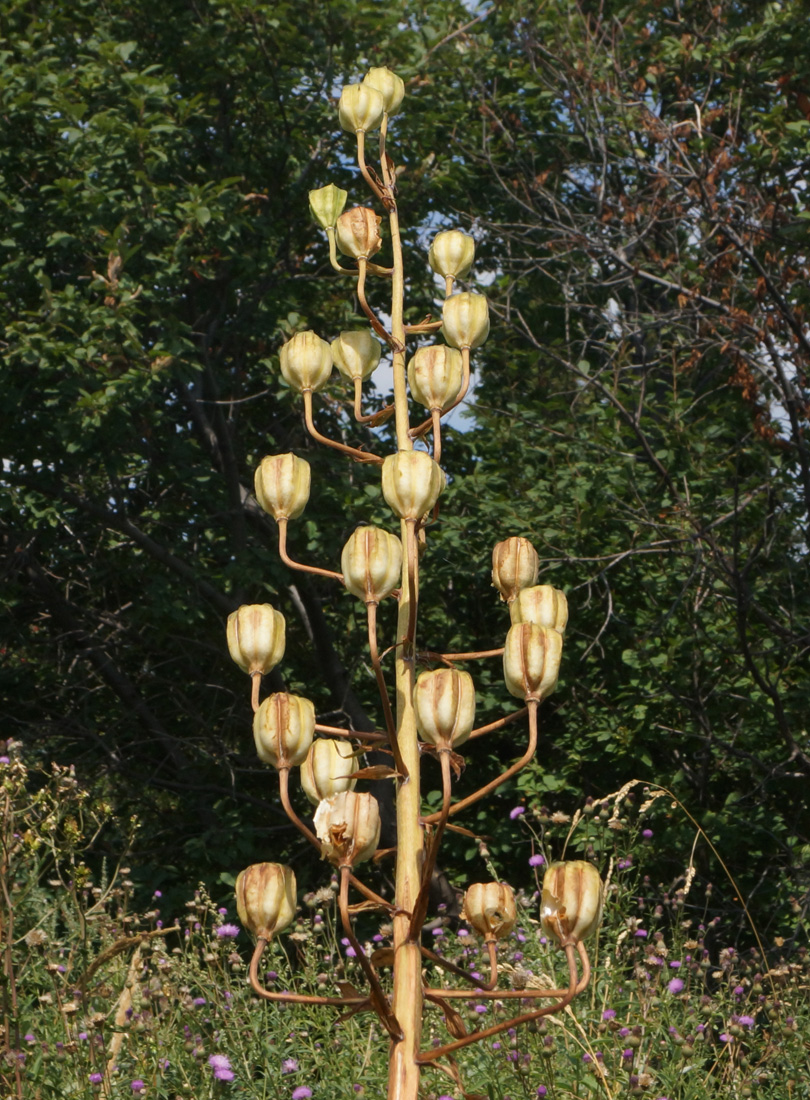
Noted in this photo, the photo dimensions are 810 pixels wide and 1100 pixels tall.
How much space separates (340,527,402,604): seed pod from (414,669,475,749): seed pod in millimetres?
141

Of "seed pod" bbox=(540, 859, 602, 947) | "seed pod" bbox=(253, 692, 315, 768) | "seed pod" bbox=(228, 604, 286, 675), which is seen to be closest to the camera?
"seed pod" bbox=(540, 859, 602, 947)

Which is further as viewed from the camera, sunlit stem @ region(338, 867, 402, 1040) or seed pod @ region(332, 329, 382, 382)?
seed pod @ region(332, 329, 382, 382)

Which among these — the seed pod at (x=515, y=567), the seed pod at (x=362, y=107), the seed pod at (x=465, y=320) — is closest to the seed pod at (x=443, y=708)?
the seed pod at (x=515, y=567)

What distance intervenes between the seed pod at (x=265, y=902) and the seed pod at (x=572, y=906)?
28cm

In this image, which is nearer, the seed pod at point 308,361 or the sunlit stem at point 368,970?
the sunlit stem at point 368,970

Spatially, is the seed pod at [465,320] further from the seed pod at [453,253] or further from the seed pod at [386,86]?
the seed pod at [386,86]

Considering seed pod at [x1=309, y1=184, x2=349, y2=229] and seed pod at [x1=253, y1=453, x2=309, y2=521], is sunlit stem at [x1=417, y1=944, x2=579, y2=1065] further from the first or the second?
seed pod at [x1=309, y1=184, x2=349, y2=229]

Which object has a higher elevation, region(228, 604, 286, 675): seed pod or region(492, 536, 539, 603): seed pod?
region(492, 536, 539, 603): seed pod

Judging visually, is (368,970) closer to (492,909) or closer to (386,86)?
(492,909)

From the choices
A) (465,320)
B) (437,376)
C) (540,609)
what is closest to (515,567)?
(540,609)

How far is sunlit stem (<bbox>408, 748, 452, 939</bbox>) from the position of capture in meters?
1.09

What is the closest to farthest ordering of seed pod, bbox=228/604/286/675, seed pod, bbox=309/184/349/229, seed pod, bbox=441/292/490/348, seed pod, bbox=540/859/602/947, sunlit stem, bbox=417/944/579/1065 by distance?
sunlit stem, bbox=417/944/579/1065, seed pod, bbox=540/859/602/947, seed pod, bbox=228/604/286/675, seed pod, bbox=441/292/490/348, seed pod, bbox=309/184/349/229

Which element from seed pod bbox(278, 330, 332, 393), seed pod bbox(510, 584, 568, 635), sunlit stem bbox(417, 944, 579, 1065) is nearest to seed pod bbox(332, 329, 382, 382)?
seed pod bbox(278, 330, 332, 393)

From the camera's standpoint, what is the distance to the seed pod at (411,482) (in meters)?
1.32
